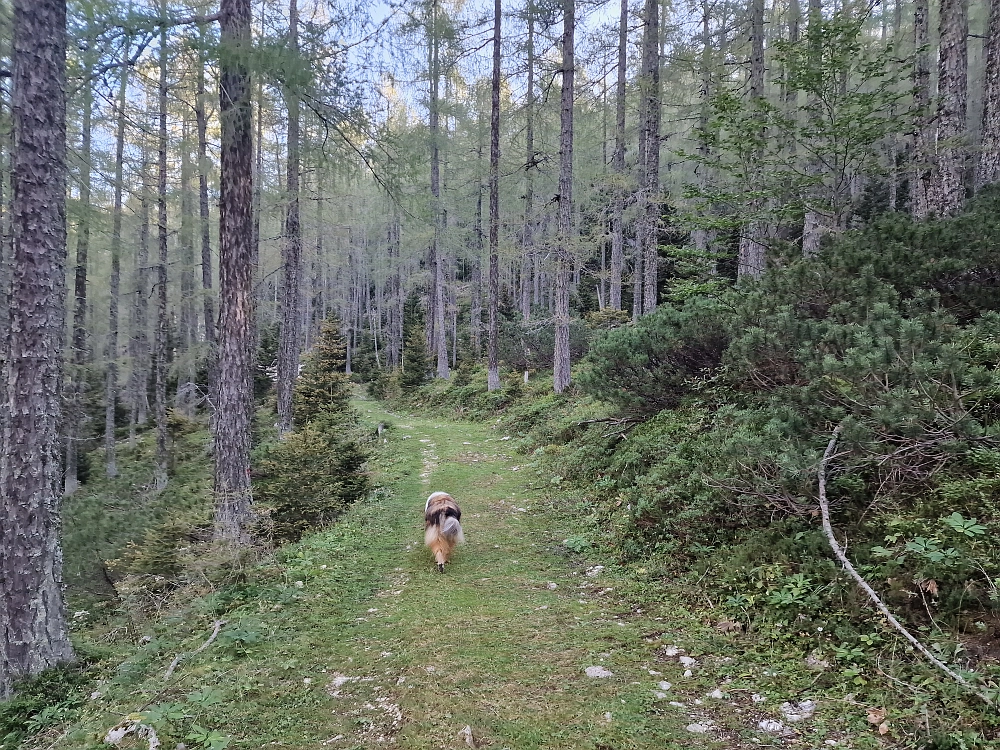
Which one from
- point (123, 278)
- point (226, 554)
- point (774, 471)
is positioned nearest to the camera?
point (774, 471)

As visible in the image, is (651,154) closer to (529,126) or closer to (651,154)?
(651,154)

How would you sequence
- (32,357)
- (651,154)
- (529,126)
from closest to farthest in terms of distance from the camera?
1. (32,357)
2. (651,154)
3. (529,126)

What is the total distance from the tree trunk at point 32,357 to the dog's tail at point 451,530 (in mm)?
3323

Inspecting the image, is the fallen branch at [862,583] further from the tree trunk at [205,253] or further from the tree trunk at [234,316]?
the tree trunk at [205,253]

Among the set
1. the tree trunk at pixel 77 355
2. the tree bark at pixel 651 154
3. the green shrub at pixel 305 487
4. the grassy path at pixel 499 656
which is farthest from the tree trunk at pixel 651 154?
the tree trunk at pixel 77 355

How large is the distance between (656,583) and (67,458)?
1822cm

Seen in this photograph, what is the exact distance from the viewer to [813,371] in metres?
4.14

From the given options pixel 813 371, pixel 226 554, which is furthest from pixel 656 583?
pixel 226 554

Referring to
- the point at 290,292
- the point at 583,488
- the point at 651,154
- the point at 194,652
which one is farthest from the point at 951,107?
the point at 290,292

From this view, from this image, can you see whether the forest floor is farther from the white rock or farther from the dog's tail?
the dog's tail

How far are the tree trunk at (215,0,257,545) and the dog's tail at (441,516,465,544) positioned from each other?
2.48 meters

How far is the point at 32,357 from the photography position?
4.12m

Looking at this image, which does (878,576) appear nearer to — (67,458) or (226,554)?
(226,554)

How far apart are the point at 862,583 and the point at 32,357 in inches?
241
